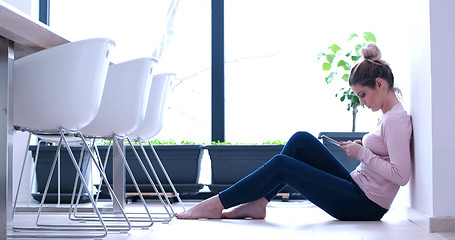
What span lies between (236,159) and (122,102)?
177 cm

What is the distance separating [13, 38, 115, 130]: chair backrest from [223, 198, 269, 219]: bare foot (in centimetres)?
103

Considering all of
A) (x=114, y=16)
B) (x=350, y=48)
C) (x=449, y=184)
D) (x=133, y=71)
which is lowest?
(x=449, y=184)

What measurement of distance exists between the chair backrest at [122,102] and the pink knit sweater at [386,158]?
3.35 ft

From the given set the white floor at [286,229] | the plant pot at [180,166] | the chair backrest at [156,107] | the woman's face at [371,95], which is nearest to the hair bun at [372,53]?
the woman's face at [371,95]

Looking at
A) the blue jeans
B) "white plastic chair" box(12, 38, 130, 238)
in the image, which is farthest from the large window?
"white plastic chair" box(12, 38, 130, 238)

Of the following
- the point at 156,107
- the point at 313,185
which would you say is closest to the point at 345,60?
the point at 156,107

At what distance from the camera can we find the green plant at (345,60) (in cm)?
421

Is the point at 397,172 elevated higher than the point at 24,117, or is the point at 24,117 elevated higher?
the point at 24,117

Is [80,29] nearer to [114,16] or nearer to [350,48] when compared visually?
[114,16]

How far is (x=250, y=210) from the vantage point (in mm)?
2980

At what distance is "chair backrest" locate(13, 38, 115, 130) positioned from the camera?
219 centimetres

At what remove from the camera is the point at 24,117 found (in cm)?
223

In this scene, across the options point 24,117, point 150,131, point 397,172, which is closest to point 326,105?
point 150,131

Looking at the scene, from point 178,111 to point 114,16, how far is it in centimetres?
95
